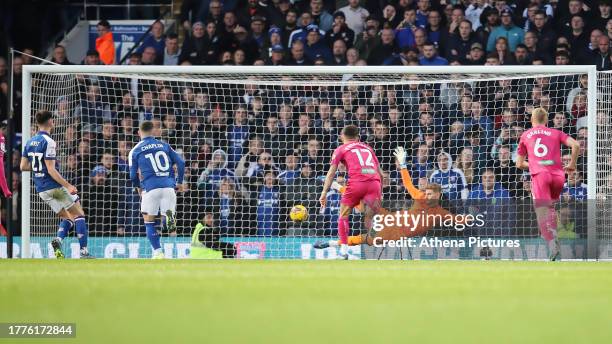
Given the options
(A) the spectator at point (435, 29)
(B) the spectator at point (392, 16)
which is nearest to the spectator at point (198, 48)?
(B) the spectator at point (392, 16)

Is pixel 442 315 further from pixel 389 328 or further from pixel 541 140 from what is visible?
pixel 541 140

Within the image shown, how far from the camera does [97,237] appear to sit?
1567cm

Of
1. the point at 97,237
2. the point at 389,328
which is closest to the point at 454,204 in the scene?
the point at 97,237

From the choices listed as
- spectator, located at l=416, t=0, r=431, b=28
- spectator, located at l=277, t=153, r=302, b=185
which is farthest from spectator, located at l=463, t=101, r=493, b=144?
spectator, located at l=416, t=0, r=431, b=28

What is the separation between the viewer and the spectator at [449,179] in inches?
606

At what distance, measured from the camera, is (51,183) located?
13.9 meters

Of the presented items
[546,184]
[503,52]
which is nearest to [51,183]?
[546,184]

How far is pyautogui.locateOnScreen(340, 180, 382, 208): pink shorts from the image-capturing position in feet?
44.8

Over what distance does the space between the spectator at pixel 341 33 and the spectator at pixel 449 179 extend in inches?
136

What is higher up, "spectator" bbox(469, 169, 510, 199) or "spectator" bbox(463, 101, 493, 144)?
"spectator" bbox(463, 101, 493, 144)

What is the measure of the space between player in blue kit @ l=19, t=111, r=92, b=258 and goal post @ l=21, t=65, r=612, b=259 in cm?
101

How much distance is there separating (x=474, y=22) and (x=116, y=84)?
20.3ft

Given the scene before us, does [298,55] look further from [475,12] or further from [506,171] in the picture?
[506,171]

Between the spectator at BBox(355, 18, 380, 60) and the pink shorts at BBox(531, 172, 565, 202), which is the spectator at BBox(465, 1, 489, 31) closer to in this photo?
the spectator at BBox(355, 18, 380, 60)
